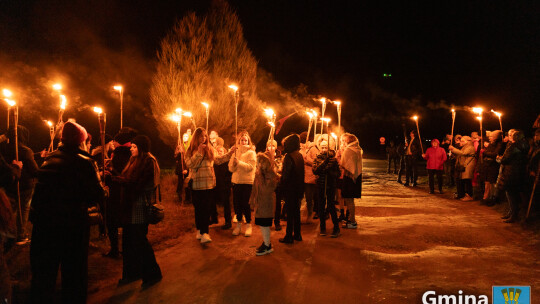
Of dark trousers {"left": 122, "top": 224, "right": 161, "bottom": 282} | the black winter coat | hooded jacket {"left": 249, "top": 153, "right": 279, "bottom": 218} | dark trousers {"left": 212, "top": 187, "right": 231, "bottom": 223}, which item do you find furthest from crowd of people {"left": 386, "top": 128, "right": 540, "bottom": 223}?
the black winter coat

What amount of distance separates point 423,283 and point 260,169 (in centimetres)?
340

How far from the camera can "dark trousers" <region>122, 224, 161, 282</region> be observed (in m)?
5.21

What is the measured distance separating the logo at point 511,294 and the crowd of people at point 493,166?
4783 mm

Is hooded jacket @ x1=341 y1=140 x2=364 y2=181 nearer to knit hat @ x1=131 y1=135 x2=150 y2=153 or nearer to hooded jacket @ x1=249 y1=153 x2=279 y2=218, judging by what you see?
hooded jacket @ x1=249 y1=153 x2=279 y2=218

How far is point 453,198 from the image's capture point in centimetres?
1321

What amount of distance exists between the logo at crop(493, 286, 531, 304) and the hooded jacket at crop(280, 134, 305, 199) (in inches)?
146

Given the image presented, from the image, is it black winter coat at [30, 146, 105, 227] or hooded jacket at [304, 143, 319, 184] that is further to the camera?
hooded jacket at [304, 143, 319, 184]

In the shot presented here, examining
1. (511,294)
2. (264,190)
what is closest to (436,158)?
(264,190)

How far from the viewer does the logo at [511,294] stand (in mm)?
4674

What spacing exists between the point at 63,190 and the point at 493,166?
11.6 meters

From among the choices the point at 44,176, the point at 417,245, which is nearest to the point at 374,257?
the point at 417,245

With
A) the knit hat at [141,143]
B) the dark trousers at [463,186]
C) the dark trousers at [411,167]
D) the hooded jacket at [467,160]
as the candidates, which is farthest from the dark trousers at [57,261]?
the dark trousers at [411,167]

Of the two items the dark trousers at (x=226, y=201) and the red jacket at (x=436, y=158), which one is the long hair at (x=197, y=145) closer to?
the dark trousers at (x=226, y=201)

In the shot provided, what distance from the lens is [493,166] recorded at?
11148 mm
